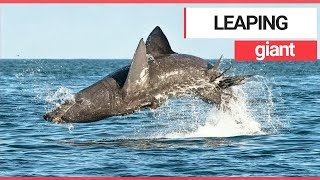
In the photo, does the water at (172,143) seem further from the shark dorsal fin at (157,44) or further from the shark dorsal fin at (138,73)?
the shark dorsal fin at (157,44)

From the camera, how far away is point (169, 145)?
70.6 ft

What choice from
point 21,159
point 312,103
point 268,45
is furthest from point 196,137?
point 312,103

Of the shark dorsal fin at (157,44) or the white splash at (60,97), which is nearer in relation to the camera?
the shark dorsal fin at (157,44)

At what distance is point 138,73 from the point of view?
1945 centimetres

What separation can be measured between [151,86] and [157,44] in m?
0.99

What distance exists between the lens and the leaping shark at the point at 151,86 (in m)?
20.2

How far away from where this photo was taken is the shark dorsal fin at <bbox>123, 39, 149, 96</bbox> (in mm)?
19047

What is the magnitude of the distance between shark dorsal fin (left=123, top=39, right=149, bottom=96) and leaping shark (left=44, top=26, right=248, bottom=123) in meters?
0.03

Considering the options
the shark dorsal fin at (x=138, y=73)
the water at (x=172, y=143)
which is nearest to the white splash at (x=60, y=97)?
the water at (x=172, y=143)

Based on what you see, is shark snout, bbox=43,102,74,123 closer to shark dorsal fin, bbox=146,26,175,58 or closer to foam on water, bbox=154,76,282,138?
shark dorsal fin, bbox=146,26,175,58

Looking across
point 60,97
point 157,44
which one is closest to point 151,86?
point 157,44

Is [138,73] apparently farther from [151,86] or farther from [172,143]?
[172,143]

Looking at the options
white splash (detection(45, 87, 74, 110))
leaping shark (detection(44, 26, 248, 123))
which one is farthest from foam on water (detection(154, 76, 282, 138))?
white splash (detection(45, 87, 74, 110))

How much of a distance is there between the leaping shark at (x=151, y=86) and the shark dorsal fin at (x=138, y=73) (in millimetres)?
27
